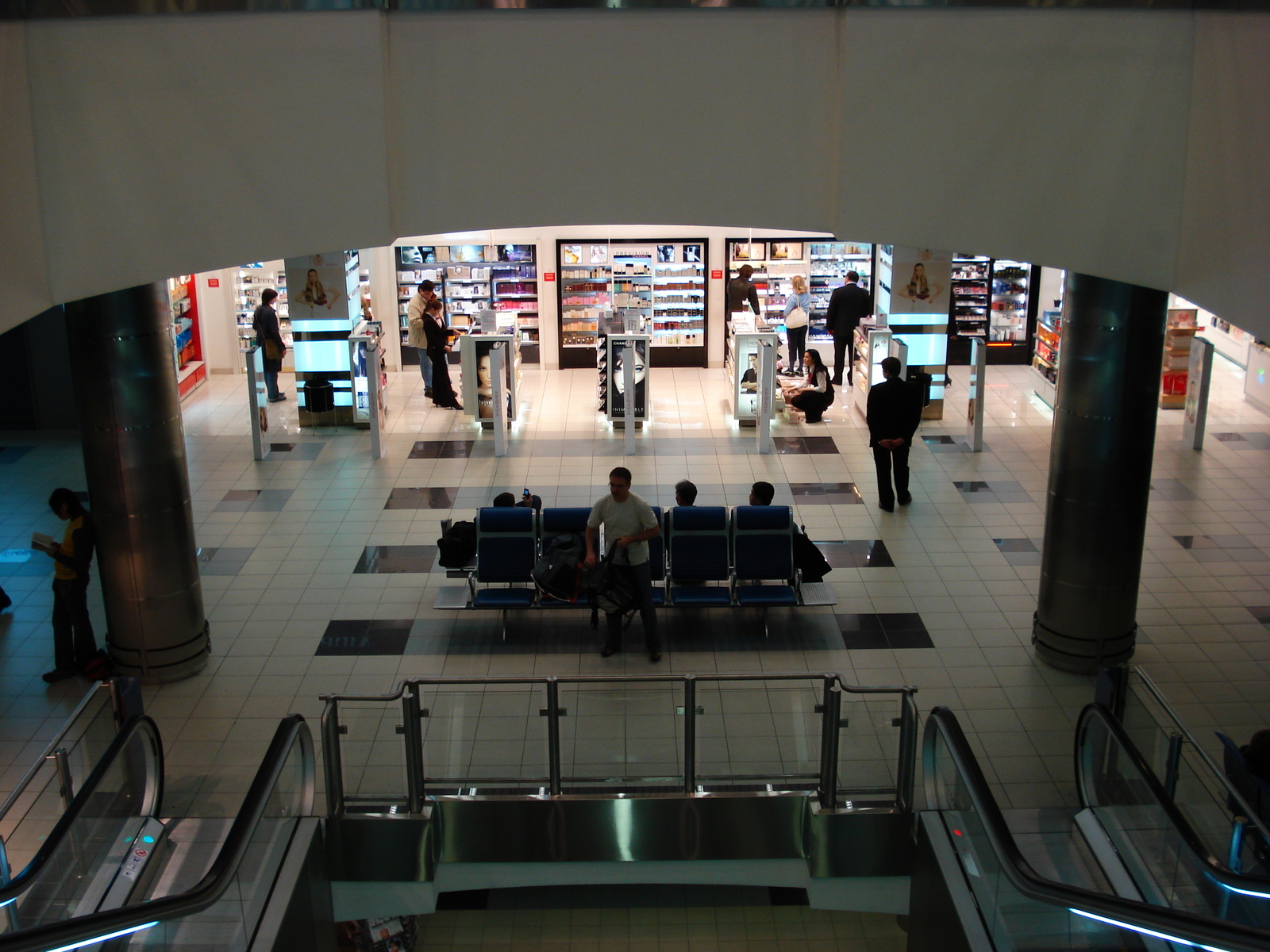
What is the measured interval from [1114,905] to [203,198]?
16.6 ft

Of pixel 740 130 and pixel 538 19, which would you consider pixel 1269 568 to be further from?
pixel 538 19

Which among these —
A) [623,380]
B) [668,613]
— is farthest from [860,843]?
[623,380]

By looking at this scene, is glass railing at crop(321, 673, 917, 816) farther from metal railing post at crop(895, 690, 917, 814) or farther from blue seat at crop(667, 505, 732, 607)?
blue seat at crop(667, 505, 732, 607)

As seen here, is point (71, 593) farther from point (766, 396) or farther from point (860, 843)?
point (766, 396)

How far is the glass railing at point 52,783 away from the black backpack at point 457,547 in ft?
9.07

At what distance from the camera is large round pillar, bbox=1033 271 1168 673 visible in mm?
8102

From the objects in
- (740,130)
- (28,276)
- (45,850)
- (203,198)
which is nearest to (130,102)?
(203,198)

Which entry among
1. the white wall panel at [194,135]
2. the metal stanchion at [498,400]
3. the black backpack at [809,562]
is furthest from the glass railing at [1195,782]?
the metal stanchion at [498,400]

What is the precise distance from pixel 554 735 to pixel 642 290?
1100 cm

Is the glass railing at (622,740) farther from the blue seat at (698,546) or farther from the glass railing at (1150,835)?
the blue seat at (698,546)

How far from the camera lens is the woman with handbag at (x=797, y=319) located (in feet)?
53.4

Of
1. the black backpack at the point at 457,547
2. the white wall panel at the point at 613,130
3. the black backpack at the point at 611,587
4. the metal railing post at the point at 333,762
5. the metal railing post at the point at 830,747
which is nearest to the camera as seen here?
the white wall panel at the point at 613,130

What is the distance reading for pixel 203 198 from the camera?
6.12m

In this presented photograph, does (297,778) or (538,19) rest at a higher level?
(538,19)
